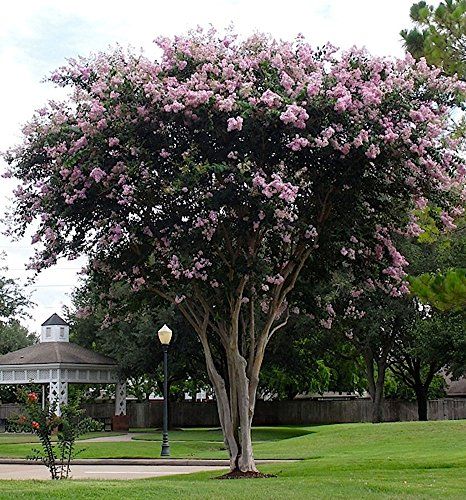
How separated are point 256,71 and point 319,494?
710 cm

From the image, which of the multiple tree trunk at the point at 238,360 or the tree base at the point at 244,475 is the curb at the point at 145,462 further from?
the tree base at the point at 244,475

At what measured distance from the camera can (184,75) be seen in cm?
1463

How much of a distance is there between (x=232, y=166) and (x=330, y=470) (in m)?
6.18

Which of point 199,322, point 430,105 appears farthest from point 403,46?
point 199,322

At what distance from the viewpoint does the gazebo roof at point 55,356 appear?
134ft

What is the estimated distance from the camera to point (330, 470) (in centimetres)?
1609

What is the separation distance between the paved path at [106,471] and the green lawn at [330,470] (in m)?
2.14

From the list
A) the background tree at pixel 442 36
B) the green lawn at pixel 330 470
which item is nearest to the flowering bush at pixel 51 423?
the green lawn at pixel 330 470

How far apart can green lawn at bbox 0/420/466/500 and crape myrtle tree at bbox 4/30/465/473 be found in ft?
7.35

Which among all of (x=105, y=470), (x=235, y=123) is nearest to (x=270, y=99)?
(x=235, y=123)

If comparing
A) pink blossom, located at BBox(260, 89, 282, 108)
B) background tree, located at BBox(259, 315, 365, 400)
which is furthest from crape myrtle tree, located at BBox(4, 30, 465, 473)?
background tree, located at BBox(259, 315, 365, 400)

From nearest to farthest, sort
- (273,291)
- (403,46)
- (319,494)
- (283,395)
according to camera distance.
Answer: (319,494) → (273,291) → (403,46) → (283,395)

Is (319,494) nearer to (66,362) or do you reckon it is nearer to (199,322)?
(199,322)

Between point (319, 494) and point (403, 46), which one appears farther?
point (403, 46)
